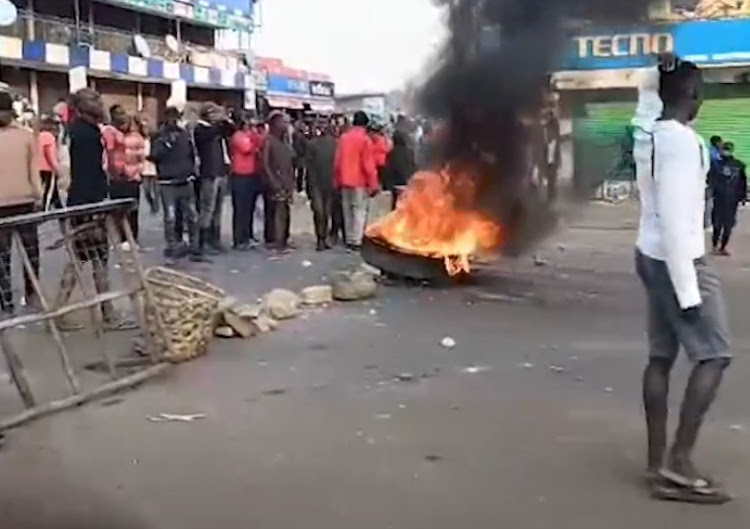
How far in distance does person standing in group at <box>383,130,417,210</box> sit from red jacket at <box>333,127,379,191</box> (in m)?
1.22

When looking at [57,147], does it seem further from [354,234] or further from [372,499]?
[372,499]

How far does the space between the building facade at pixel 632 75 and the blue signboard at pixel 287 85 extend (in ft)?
63.2

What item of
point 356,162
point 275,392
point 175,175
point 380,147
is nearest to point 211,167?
point 175,175

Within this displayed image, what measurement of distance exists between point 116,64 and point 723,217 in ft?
75.4

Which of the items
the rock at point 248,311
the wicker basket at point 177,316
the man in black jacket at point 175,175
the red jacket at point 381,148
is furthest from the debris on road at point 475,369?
the red jacket at point 381,148

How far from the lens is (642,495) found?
15.3 feet

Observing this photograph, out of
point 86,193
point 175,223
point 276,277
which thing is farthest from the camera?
point 175,223

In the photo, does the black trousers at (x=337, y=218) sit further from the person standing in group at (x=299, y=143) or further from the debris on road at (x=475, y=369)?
the debris on road at (x=475, y=369)

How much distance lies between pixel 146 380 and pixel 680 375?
3140 mm

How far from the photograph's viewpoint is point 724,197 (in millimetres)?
14531

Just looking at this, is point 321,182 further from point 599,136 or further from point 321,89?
point 321,89

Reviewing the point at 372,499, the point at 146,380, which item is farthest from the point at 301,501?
the point at 146,380

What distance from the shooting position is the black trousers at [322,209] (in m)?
14.9

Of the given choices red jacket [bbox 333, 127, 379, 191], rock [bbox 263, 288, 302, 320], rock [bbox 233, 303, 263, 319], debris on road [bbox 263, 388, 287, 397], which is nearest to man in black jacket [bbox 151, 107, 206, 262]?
red jacket [bbox 333, 127, 379, 191]
